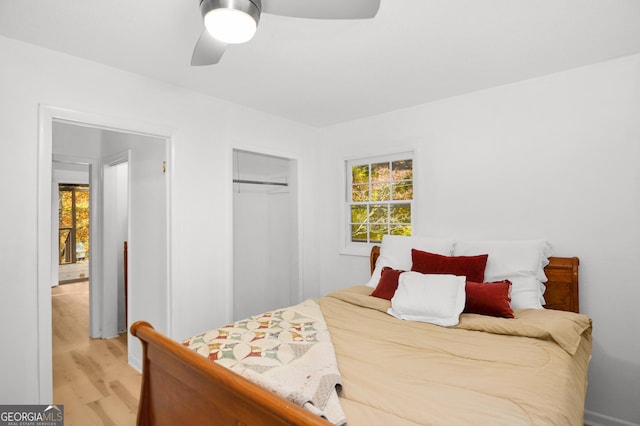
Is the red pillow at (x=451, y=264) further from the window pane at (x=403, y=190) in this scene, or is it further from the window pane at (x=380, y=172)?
the window pane at (x=380, y=172)

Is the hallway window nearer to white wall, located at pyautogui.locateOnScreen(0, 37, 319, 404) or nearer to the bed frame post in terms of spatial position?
white wall, located at pyautogui.locateOnScreen(0, 37, 319, 404)

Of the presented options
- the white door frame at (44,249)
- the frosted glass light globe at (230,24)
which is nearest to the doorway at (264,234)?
the white door frame at (44,249)

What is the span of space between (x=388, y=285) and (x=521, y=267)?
0.95m

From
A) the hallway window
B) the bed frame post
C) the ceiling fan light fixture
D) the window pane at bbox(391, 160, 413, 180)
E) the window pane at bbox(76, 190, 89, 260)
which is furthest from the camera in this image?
the window pane at bbox(76, 190, 89, 260)

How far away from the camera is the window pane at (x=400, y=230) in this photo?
3342 mm

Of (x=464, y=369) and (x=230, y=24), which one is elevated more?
(x=230, y=24)

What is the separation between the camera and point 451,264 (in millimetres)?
2459

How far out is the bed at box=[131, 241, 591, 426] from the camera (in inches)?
41.9

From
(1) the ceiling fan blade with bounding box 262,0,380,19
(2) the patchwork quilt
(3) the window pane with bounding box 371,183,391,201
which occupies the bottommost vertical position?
(2) the patchwork quilt

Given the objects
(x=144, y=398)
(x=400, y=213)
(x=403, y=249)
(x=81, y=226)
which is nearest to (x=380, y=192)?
(x=400, y=213)

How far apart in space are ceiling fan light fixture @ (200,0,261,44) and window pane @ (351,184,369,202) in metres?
2.47

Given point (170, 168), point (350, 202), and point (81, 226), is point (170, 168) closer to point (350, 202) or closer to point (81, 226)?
point (350, 202)

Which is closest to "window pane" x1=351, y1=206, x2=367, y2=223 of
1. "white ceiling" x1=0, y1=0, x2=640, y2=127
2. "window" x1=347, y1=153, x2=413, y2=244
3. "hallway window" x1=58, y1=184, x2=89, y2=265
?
"window" x1=347, y1=153, x2=413, y2=244

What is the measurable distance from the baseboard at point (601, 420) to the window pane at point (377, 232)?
6.91 ft
